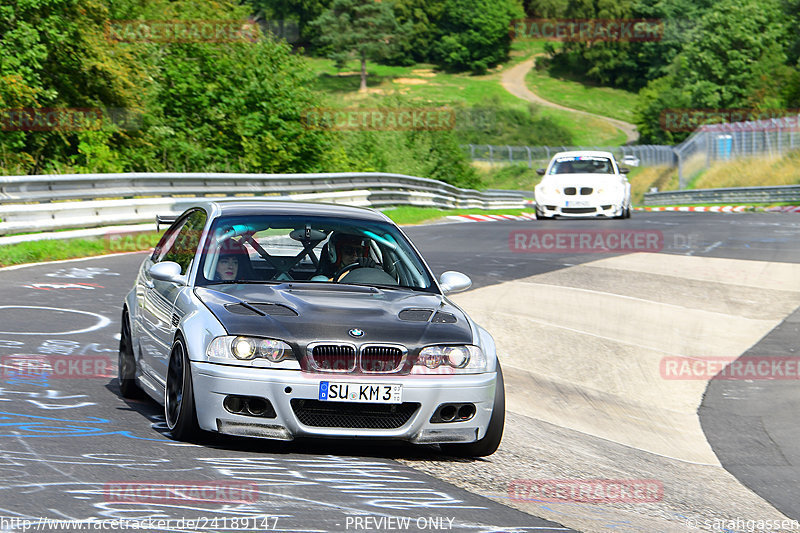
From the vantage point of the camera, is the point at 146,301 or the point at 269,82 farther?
the point at 269,82

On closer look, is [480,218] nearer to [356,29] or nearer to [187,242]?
[187,242]

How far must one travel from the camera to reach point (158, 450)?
5863mm

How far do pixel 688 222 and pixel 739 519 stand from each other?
67.4 feet

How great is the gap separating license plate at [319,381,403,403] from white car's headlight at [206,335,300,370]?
0.19m

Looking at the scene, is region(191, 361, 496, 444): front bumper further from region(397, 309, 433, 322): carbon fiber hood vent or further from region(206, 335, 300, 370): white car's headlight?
region(397, 309, 433, 322): carbon fiber hood vent

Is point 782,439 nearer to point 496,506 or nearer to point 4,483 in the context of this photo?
point 496,506

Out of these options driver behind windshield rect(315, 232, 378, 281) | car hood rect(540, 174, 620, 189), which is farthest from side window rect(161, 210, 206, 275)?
car hood rect(540, 174, 620, 189)

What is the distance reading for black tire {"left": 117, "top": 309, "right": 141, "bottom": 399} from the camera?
24.8 feet

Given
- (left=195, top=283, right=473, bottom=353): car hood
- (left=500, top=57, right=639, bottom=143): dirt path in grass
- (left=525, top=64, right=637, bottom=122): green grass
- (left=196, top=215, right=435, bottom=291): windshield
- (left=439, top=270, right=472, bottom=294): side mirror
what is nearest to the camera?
(left=195, top=283, right=473, bottom=353): car hood

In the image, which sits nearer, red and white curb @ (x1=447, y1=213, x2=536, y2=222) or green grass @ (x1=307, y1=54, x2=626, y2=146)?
red and white curb @ (x1=447, y1=213, x2=536, y2=222)

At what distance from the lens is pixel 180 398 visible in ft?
19.9

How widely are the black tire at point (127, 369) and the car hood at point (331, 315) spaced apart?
49.5 inches

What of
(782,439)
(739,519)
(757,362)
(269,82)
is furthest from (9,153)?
(739,519)

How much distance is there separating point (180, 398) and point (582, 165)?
20657 millimetres
